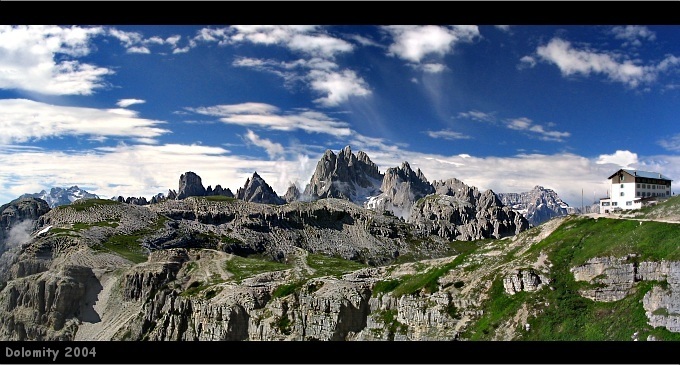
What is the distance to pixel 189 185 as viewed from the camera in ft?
465

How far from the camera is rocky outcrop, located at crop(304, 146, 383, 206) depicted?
184500mm

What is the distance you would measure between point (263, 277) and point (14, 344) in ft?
147

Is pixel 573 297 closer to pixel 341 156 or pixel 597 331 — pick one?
pixel 597 331

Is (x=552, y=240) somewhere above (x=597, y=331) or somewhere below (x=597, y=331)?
above

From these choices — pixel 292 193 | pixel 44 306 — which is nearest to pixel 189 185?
pixel 292 193

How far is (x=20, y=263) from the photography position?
2544 inches

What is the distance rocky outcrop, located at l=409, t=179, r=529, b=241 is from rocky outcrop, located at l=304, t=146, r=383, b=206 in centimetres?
5782

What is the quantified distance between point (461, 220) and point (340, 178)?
246 feet

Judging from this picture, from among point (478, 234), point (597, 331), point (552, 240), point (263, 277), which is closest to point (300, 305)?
point (263, 277)

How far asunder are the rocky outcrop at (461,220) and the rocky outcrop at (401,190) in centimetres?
5569

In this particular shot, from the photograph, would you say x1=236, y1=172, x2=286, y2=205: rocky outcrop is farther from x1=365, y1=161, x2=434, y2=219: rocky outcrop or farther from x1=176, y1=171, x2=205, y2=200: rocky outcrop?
x1=365, y1=161, x2=434, y2=219: rocky outcrop

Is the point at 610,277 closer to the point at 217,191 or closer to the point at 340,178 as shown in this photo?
the point at 217,191

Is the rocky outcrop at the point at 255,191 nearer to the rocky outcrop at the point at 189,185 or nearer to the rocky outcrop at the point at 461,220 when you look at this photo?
the rocky outcrop at the point at 189,185

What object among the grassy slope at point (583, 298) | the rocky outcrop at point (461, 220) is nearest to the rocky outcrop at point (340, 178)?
the rocky outcrop at point (461, 220)
